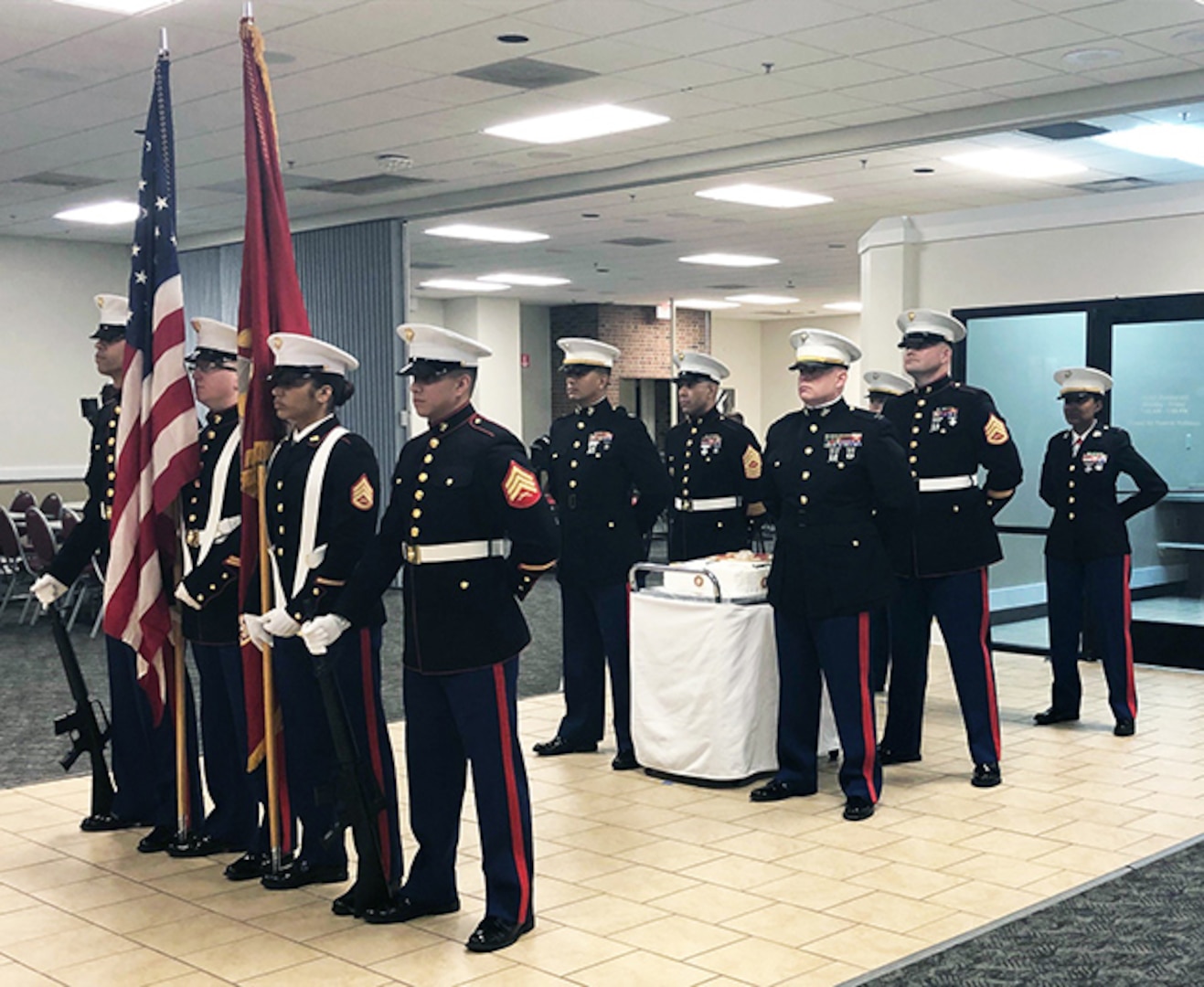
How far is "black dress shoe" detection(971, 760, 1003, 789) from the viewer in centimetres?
600

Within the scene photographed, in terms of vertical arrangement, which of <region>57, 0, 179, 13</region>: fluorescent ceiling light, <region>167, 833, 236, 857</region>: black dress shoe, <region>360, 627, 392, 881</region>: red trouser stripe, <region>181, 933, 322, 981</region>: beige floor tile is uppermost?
<region>57, 0, 179, 13</region>: fluorescent ceiling light

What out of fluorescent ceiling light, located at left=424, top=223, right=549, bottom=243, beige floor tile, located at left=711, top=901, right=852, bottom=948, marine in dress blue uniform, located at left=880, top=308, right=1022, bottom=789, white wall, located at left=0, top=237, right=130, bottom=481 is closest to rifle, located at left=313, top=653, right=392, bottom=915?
beige floor tile, located at left=711, top=901, right=852, bottom=948

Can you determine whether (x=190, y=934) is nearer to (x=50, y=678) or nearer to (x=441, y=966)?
(x=441, y=966)

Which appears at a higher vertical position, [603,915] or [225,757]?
[225,757]

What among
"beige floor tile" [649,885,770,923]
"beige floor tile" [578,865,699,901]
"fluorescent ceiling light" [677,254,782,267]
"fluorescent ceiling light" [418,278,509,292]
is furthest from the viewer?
"fluorescent ceiling light" [418,278,509,292]

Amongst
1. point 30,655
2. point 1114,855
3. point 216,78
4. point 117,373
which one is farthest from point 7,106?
point 1114,855

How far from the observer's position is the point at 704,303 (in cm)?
2319

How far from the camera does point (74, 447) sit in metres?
14.7

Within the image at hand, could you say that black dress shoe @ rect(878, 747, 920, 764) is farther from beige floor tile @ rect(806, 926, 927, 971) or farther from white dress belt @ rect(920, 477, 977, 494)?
beige floor tile @ rect(806, 926, 927, 971)

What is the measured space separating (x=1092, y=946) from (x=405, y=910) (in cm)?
195

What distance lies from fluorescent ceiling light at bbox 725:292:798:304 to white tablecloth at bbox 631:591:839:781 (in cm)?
1581

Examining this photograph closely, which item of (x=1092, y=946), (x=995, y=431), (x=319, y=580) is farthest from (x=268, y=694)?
(x=995, y=431)

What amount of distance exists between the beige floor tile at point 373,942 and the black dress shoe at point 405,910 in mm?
22

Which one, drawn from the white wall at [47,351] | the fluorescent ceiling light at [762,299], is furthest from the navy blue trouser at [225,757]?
the fluorescent ceiling light at [762,299]
